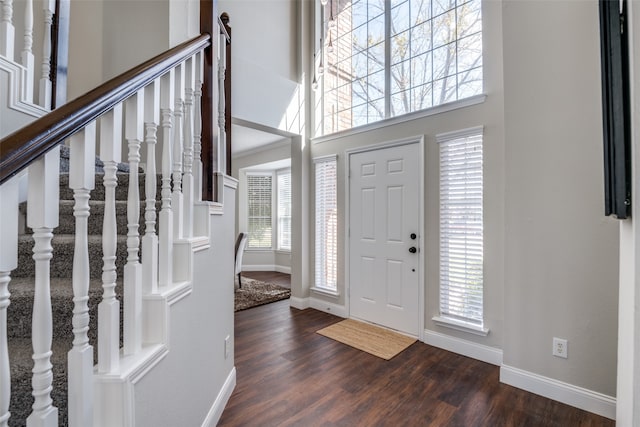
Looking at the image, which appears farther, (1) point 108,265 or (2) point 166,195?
(2) point 166,195

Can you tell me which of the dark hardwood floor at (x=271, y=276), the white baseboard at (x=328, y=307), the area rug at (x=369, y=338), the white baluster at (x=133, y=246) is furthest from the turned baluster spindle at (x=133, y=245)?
the dark hardwood floor at (x=271, y=276)

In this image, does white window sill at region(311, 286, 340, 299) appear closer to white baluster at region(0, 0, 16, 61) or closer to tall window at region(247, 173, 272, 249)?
tall window at region(247, 173, 272, 249)

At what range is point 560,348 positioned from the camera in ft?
6.66

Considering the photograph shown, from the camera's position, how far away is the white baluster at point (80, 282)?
0.81 meters

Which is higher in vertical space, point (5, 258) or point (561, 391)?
point (5, 258)

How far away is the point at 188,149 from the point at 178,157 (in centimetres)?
12

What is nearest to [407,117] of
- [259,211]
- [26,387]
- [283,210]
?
[26,387]

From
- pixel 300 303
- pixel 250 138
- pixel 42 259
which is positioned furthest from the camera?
pixel 250 138

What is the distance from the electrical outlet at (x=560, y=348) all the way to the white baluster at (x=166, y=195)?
2457mm

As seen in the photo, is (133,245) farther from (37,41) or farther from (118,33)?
(118,33)

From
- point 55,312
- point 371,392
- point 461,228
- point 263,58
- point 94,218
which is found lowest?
point 371,392

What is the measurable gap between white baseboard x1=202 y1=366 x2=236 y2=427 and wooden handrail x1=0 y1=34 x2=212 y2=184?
1.59 m

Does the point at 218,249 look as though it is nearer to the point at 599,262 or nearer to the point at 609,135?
the point at 609,135

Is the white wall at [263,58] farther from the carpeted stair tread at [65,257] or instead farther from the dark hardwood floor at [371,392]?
the dark hardwood floor at [371,392]
